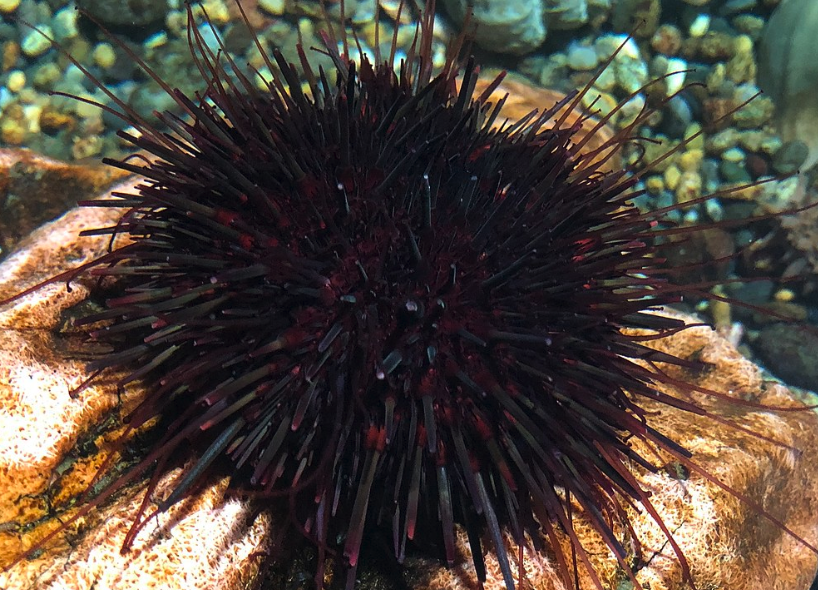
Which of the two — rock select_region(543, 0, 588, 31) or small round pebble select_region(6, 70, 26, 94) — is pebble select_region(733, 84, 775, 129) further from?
small round pebble select_region(6, 70, 26, 94)

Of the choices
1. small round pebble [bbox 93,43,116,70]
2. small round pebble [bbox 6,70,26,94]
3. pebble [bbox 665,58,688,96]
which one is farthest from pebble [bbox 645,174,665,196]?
small round pebble [bbox 6,70,26,94]

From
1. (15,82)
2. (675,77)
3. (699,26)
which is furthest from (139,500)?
(699,26)

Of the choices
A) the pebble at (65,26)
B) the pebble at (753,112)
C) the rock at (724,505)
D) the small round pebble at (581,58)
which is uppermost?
the pebble at (65,26)

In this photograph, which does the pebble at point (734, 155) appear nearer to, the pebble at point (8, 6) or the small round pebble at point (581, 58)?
the small round pebble at point (581, 58)

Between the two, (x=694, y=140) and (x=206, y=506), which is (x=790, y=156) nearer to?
(x=694, y=140)

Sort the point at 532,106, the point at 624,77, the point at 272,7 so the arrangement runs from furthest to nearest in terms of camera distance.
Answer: the point at 624,77 < the point at 272,7 < the point at 532,106

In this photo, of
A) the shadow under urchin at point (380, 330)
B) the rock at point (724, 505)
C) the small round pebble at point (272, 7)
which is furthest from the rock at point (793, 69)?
the shadow under urchin at point (380, 330)
